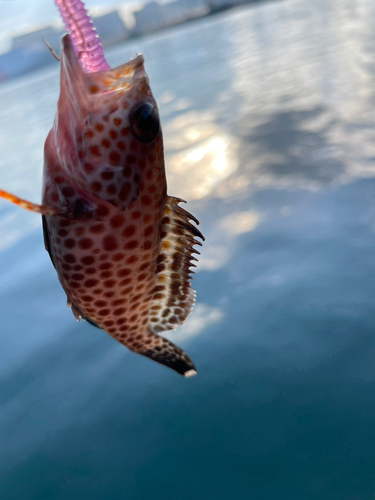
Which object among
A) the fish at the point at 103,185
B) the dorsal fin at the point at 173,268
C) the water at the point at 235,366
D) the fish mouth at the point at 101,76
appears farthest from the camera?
the water at the point at 235,366

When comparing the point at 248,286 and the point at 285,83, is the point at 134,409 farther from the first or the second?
the point at 285,83

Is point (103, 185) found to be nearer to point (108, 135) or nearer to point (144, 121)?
point (108, 135)

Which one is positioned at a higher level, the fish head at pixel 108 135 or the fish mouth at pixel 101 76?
the fish mouth at pixel 101 76

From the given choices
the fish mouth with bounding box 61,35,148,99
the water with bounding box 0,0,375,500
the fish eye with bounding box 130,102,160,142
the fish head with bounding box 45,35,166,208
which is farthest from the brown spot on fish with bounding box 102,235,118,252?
the water with bounding box 0,0,375,500

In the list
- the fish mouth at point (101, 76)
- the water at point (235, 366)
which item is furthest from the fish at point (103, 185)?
the water at point (235, 366)

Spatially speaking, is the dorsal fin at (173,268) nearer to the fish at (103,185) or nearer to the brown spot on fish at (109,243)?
the fish at (103,185)

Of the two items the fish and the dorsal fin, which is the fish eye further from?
the dorsal fin

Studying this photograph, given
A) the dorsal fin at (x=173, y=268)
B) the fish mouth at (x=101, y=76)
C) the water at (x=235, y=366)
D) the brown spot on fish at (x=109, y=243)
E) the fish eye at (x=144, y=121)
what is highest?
the fish mouth at (x=101, y=76)
